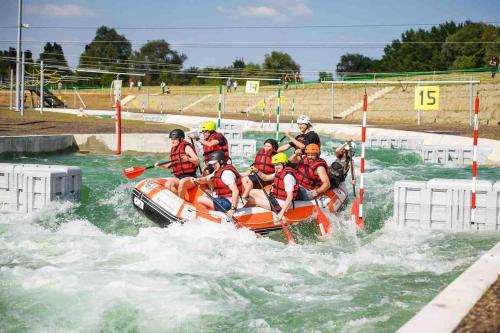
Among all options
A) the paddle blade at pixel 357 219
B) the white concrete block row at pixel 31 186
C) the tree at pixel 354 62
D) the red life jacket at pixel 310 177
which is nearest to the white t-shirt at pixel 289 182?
the red life jacket at pixel 310 177

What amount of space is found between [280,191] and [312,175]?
2.97ft

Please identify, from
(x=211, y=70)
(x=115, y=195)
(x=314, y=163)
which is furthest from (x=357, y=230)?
(x=211, y=70)

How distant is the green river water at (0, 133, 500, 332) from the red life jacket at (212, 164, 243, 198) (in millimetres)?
586

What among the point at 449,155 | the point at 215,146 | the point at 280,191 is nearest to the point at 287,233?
the point at 280,191

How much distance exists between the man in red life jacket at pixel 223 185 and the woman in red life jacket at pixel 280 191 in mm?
388

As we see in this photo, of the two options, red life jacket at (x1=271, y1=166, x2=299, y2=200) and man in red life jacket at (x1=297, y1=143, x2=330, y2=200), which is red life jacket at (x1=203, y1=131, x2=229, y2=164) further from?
red life jacket at (x1=271, y1=166, x2=299, y2=200)

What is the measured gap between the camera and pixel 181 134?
35.1 ft

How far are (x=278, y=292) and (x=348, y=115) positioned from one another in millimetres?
41500

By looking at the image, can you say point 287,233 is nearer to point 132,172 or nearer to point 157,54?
point 132,172

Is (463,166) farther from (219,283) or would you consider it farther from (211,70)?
(211,70)

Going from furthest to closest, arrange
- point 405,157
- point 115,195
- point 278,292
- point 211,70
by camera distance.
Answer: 1. point 211,70
2. point 405,157
3. point 115,195
4. point 278,292

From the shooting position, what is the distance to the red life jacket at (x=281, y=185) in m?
9.49

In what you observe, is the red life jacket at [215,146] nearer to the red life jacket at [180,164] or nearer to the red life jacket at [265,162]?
the red life jacket at [180,164]

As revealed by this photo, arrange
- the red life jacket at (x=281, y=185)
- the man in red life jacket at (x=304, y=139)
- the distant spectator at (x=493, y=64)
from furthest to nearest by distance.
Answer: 1. the distant spectator at (x=493, y=64)
2. the man in red life jacket at (x=304, y=139)
3. the red life jacket at (x=281, y=185)
